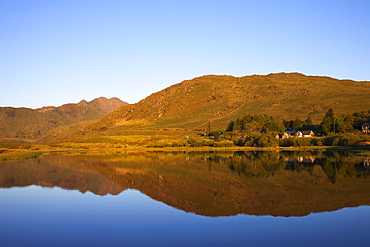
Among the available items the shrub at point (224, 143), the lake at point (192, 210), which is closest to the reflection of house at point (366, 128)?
the shrub at point (224, 143)

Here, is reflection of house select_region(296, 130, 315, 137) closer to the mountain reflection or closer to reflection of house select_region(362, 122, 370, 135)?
reflection of house select_region(362, 122, 370, 135)

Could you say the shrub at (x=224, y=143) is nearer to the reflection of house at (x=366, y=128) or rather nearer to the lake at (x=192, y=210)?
the reflection of house at (x=366, y=128)

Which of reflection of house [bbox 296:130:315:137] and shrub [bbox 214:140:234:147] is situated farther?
reflection of house [bbox 296:130:315:137]

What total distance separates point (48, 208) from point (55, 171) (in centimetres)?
2501

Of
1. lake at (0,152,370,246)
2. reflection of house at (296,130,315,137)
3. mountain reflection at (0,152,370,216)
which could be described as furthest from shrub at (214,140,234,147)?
lake at (0,152,370,246)

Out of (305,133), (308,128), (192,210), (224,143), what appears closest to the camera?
(192,210)

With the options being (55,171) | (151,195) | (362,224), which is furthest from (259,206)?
(55,171)

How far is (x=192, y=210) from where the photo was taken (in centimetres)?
2411

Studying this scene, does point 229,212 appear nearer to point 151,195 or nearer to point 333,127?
point 151,195

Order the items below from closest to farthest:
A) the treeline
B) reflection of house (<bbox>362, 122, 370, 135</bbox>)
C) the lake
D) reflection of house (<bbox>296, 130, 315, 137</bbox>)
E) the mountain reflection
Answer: the lake → the mountain reflection → the treeline → reflection of house (<bbox>362, 122, 370, 135</bbox>) → reflection of house (<bbox>296, 130, 315, 137</bbox>)

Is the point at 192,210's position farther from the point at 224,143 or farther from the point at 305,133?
the point at 305,133

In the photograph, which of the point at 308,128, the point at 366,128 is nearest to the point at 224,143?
the point at 308,128

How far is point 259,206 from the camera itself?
24.4m

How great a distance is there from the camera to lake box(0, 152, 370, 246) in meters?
18.1
